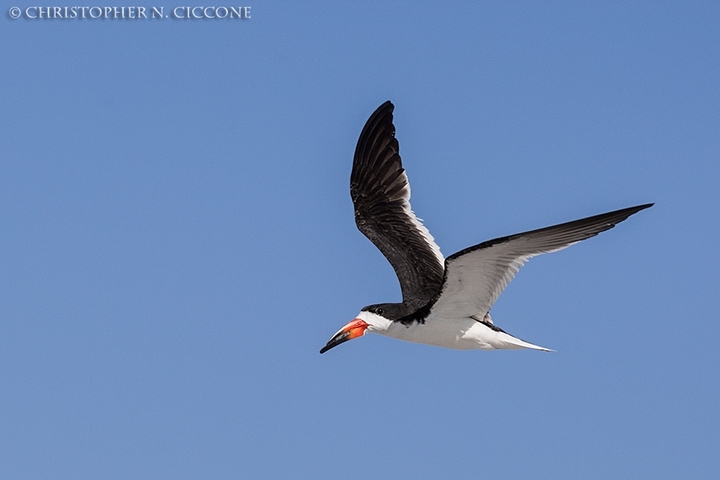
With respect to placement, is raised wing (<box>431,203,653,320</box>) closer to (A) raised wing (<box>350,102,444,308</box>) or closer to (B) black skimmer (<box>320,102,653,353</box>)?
(B) black skimmer (<box>320,102,653,353</box>)

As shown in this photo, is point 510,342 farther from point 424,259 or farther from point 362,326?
point 424,259

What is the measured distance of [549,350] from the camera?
45.4 feet

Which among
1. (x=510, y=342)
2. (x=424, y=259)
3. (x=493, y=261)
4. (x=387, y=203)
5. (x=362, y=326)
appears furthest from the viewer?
(x=387, y=203)

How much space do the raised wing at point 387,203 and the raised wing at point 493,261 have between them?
6.64 feet

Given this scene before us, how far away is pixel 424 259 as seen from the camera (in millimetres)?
16484

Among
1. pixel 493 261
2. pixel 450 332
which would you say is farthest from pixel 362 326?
pixel 493 261

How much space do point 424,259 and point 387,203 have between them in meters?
1.76

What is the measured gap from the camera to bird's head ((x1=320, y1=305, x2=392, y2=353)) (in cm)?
1465

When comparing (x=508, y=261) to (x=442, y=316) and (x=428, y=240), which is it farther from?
(x=428, y=240)

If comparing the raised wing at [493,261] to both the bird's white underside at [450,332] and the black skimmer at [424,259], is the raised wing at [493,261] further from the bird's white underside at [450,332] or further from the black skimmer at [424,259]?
the bird's white underside at [450,332]

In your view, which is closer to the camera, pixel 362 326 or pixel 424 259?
pixel 362 326

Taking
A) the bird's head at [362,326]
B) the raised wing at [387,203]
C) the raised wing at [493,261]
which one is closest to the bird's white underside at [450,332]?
the bird's head at [362,326]

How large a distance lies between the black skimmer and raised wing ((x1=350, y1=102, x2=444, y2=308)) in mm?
16

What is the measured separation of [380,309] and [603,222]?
3696mm
